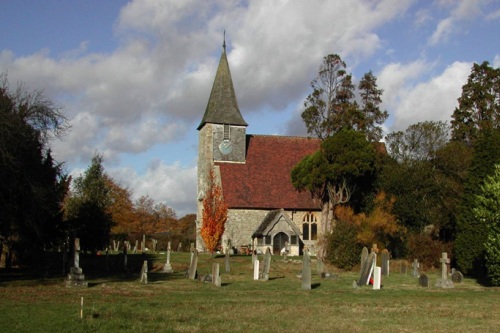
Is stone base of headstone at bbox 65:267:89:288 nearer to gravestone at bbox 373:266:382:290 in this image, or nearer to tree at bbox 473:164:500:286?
gravestone at bbox 373:266:382:290

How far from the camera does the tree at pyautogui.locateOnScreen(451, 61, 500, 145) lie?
52.1m

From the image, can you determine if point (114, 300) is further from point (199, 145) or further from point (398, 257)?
point (199, 145)

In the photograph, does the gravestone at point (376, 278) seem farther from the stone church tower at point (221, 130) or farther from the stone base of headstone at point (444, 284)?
the stone church tower at point (221, 130)

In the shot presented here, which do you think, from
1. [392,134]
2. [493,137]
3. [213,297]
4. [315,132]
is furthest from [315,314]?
[392,134]

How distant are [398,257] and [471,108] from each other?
19059mm

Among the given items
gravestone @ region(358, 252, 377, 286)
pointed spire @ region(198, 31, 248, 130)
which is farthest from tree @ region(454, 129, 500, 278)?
pointed spire @ region(198, 31, 248, 130)

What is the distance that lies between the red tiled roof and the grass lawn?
23778mm

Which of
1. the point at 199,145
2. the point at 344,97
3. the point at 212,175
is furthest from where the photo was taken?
the point at 199,145

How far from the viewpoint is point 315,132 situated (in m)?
44.6

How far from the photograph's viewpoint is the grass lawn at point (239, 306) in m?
Result: 13.4

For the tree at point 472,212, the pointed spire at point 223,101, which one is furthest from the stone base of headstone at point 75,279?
the pointed spire at point 223,101

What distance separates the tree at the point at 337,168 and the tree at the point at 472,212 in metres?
11.1

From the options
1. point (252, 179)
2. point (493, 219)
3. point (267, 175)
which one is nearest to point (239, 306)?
point (493, 219)

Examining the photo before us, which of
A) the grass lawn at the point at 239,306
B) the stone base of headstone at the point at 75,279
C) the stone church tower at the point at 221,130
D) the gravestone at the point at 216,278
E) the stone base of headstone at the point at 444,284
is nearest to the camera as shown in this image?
the grass lawn at the point at 239,306
